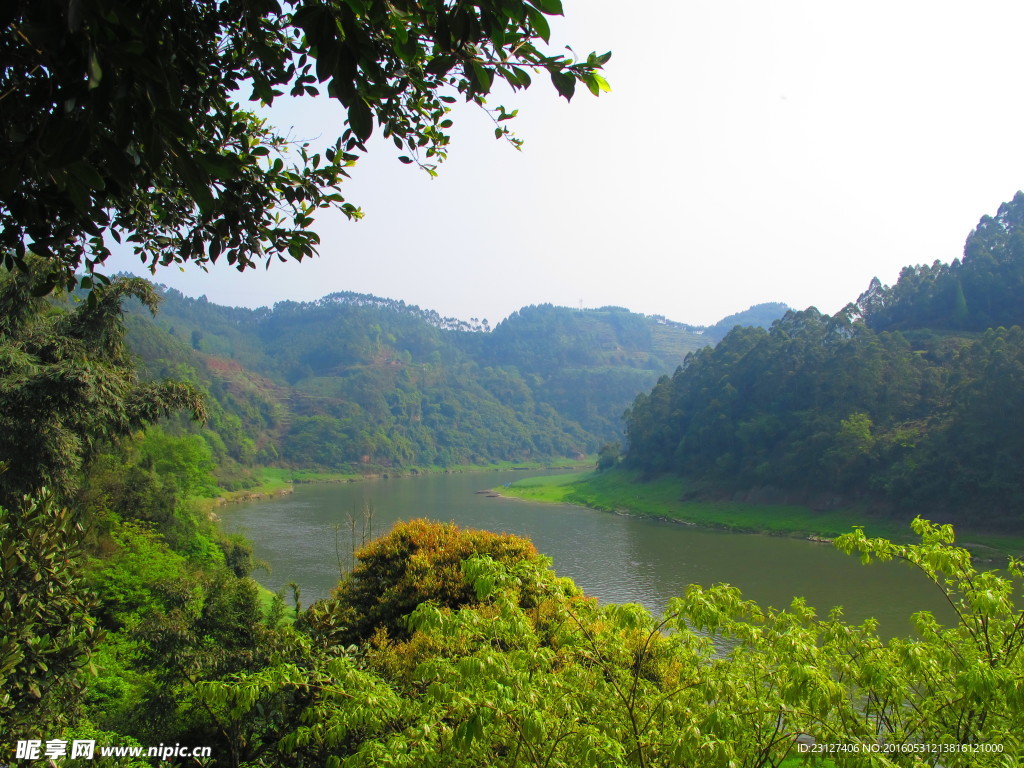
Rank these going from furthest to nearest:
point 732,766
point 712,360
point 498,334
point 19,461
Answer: point 498,334 → point 712,360 → point 19,461 → point 732,766

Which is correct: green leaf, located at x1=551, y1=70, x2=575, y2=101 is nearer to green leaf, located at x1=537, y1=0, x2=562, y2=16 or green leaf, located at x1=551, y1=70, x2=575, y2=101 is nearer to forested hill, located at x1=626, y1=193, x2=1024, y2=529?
green leaf, located at x1=537, y1=0, x2=562, y2=16

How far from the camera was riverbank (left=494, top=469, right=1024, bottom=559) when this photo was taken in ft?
86.4

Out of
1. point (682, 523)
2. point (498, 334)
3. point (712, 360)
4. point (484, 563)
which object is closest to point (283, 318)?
point (498, 334)

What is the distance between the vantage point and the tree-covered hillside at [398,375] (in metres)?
78.6

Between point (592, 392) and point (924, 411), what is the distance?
84.8 meters

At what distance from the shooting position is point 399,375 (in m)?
109

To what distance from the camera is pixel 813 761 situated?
280cm

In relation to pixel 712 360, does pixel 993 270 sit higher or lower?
higher

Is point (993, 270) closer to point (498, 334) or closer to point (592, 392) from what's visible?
point (592, 392)

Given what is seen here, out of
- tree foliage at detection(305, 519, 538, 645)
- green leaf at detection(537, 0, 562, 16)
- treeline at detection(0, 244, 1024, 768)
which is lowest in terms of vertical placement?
tree foliage at detection(305, 519, 538, 645)

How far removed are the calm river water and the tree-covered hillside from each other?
25.5 m

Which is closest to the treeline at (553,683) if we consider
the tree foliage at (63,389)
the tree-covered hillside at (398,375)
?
the tree foliage at (63,389)

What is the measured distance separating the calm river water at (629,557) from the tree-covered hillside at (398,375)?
83.6 ft

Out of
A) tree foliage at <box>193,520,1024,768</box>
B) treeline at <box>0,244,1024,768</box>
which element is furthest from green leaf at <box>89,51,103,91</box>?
tree foliage at <box>193,520,1024,768</box>
